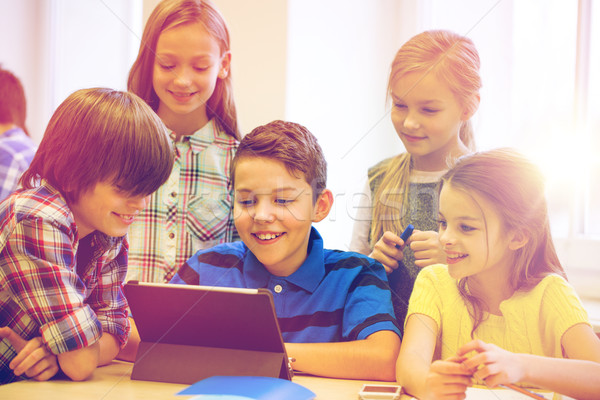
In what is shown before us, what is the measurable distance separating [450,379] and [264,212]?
1.38 feet

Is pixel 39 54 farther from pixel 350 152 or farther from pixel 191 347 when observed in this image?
pixel 191 347

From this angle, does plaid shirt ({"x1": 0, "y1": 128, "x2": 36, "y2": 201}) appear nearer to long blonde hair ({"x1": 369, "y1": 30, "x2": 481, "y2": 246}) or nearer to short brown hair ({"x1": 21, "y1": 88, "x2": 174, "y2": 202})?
short brown hair ({"x1": 21, "y1": 88, "x2": 174, "y2": 202})

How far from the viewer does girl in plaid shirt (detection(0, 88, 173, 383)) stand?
2.42ft

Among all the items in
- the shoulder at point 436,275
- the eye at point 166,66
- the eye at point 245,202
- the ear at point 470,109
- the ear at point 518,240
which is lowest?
the shoulder at point 436,275

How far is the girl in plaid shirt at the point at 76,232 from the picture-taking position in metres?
0.74

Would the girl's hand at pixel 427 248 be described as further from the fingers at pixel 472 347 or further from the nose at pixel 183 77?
the nose at pixel 183 77

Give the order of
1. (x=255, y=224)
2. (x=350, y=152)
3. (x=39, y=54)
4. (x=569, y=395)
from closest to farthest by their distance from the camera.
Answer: (x=569, y=395)
(x=255, y=224)
(x=350, y=152)
(x=39, y=54)

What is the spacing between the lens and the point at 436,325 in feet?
2.83

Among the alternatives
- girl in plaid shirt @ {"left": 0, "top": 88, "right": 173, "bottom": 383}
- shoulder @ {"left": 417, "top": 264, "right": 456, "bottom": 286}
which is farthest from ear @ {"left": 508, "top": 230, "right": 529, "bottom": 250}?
girl in plaid shirt @ {"left": 0, "top": 88, "right": 173, "bottom": 383}

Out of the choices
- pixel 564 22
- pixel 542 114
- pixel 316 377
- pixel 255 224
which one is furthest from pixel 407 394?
pixel 564 22

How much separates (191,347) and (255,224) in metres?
0.27

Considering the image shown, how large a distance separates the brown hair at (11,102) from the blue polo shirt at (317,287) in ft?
3.07

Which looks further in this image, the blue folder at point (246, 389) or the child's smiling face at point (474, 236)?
the child's smiling face at point (474, 236)

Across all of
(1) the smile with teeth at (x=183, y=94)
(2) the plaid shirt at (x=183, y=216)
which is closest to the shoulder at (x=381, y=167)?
(2) the plaid shirt at (x=183, y=216)
